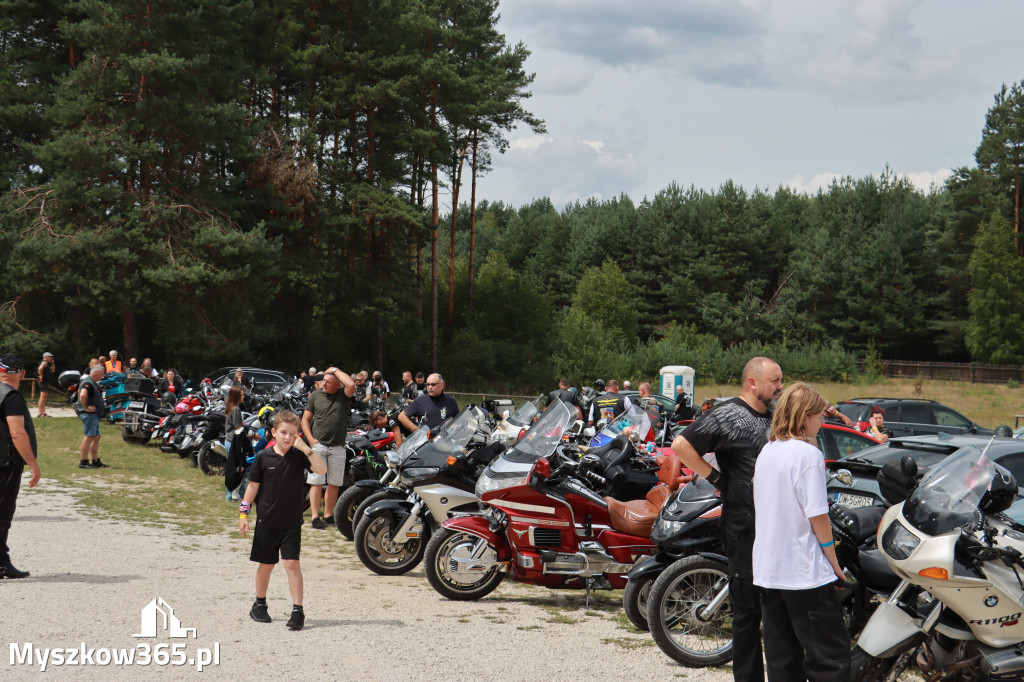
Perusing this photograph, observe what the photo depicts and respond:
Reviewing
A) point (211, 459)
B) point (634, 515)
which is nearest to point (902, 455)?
point (634, 515)

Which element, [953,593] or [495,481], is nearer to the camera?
[953,593]

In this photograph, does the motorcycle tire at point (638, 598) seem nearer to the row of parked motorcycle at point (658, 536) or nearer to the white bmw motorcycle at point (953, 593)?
the row of parked motorcycle at point (658, 536)

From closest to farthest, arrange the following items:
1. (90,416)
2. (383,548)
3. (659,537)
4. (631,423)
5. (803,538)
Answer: (803,538) < (659,537) < (383,548) < (631,423) < (90,416)

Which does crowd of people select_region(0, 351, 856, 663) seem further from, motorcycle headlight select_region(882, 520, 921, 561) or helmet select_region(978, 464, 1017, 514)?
helmet select_region(978, 464, 1017, 514)

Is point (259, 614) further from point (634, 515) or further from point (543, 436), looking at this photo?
point (634, 515)

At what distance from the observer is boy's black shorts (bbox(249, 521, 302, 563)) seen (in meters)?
6.50

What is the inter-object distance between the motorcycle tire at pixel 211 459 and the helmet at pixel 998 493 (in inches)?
520

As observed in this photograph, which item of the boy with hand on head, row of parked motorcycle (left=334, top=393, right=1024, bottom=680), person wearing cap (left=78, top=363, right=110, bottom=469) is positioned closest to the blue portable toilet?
person wearing cap (left=78, top=363, right=110, bottom=469)

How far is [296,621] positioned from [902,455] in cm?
561

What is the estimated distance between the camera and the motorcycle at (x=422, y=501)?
8.07 meters

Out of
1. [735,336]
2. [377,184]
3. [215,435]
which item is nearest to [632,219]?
[735,336]

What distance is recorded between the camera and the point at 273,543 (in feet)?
21.4

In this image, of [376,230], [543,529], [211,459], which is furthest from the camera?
[376,230]

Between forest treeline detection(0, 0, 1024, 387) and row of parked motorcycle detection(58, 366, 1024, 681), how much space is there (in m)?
23.4
